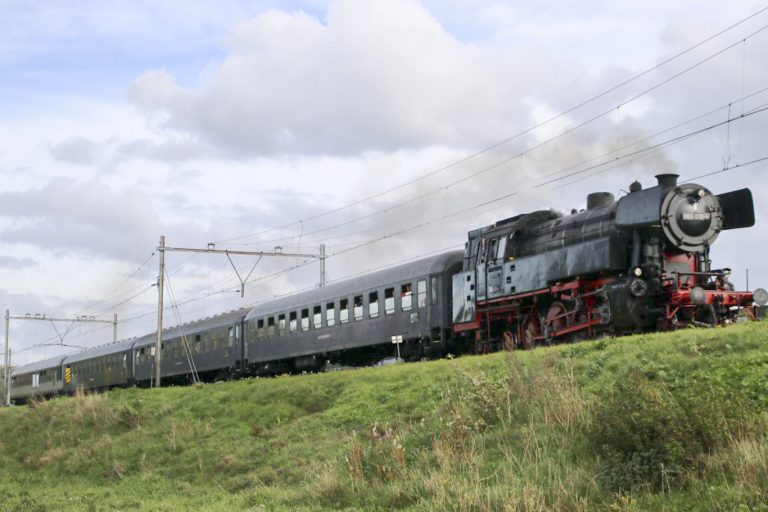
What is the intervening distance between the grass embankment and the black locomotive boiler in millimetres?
3573

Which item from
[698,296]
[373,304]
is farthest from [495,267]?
[698,296]

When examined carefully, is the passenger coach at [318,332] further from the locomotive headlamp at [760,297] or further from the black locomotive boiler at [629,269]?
the locomotive headlamp at [760,297]

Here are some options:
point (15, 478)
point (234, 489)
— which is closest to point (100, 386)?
point (15, 478)

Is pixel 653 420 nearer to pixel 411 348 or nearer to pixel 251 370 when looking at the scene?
pixel 411 348

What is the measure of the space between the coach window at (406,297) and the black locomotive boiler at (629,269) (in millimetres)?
4793

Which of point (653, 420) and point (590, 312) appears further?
point (590, 312)

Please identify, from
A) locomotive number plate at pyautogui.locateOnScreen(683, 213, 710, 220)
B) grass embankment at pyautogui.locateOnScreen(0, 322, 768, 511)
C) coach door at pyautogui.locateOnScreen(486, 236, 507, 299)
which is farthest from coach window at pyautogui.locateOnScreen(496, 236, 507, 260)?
locomotive number plate at pyautogui.locateOnScreen(683, 213, 710, 220)

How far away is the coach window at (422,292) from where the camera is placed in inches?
1129

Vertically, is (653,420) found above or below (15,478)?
above

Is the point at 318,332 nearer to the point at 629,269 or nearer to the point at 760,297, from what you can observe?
the point at 629,269

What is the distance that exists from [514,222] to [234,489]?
12189 mm

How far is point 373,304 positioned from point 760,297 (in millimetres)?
14130

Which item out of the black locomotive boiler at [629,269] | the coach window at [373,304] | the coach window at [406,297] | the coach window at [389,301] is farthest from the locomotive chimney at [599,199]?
the coach window at [373,304]

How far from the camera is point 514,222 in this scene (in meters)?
25.7
